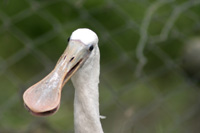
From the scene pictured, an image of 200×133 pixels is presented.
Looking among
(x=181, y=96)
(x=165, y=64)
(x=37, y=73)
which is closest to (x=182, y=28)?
(x=165, y=64)

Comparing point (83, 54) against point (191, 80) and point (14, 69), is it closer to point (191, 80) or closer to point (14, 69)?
point (14, 69)

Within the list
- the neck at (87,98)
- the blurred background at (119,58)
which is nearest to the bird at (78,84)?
the neck at (87,98)

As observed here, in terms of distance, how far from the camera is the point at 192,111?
5.95 feet

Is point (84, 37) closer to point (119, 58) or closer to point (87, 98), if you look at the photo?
point (87, 98)

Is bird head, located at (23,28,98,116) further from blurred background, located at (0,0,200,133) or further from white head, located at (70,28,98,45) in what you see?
blurred background, located at (0,0,200,133)

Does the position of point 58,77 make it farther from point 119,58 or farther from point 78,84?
point 119,58

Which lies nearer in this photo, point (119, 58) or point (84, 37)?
point (84, 37)

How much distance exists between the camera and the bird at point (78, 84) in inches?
32.5

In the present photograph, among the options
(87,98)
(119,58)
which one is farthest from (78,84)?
(119,58)

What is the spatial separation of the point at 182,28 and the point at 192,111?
47cm

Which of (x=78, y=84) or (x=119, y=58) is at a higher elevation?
(x=119, y=58)

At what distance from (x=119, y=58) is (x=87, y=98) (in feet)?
3.18

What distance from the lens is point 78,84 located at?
37.5 inches

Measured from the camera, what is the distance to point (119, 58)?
192cm
